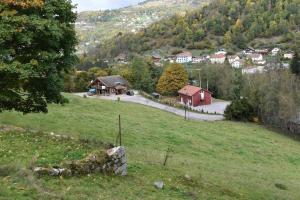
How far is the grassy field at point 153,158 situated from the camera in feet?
53.9

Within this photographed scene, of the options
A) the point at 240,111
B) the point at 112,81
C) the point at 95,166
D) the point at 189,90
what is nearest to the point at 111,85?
the point at 112,81

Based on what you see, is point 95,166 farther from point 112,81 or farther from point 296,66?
point 112,81

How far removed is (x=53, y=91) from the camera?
71.3 ft

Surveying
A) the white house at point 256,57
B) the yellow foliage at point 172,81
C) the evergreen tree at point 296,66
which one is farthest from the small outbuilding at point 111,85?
the white house at point 256,57

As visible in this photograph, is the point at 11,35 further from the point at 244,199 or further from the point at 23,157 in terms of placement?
the point at 244,199

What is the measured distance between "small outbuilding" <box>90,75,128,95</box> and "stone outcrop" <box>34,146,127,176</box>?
7767cm

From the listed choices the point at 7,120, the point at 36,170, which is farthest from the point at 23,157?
the point at 7,120

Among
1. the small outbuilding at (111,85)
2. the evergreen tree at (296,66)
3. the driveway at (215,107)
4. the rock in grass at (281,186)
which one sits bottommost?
the driveway at (215,107)

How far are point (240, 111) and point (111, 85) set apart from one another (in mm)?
38283

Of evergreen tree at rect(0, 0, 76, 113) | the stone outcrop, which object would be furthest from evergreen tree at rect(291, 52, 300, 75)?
the stone outcrop

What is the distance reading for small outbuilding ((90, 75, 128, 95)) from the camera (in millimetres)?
97562

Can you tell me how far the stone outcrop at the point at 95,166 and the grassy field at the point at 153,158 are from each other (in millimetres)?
423

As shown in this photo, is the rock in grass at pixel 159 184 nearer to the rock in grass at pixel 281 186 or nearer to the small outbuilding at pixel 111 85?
the rock in grass at pixel 281 186

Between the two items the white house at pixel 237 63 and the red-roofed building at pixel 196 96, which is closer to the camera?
the red-roofed building at pixel 196 96
